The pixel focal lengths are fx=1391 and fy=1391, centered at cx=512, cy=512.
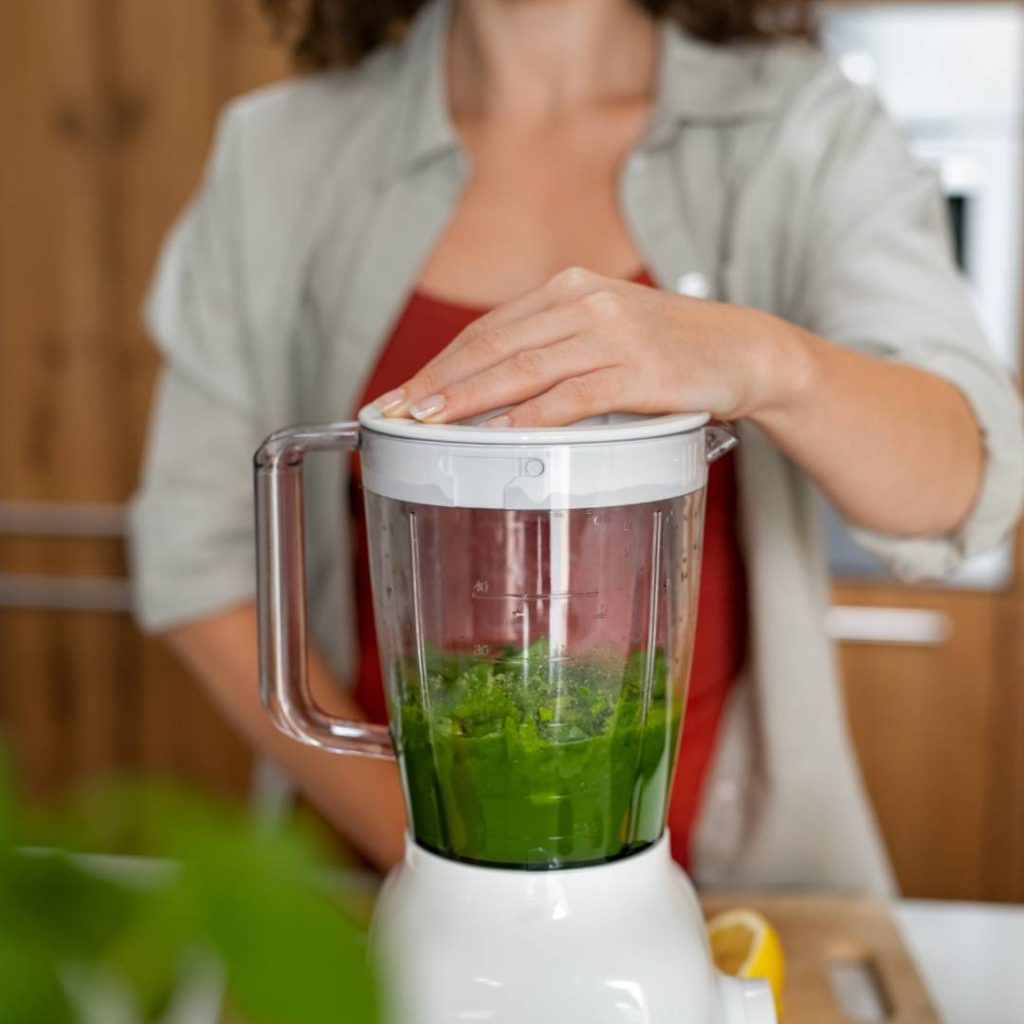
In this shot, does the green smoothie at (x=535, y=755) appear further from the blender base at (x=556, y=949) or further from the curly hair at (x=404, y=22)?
the curly hair at (x=404, y=22)

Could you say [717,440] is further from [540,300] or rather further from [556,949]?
[556,949]

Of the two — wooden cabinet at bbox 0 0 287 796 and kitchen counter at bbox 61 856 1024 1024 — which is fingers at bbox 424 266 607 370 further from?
wooden cabinet at bbox 0 0 287 796

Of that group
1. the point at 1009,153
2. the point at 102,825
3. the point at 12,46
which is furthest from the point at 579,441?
the point at 12,46

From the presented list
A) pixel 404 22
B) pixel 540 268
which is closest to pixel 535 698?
pixel 540 268

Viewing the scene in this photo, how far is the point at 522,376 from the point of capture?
54 cm

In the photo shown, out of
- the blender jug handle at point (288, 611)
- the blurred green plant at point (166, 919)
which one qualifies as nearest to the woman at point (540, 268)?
the blender jug handle at point (288, 611)

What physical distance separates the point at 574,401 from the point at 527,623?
0.09 meters

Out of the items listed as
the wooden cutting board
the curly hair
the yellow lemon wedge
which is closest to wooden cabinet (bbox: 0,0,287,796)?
the curly hair

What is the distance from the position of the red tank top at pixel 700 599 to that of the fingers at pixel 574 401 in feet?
Answer: 1.29

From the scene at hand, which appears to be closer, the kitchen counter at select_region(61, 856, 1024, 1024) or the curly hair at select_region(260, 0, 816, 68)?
the kitchen counter at select_region(61, 856, 1024, 1024)

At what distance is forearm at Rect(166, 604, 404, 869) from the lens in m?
0.86

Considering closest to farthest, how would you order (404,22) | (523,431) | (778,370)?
(523,431) < (778,370) < (404,22)

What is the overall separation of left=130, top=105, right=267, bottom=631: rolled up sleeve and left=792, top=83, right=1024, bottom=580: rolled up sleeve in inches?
15.7

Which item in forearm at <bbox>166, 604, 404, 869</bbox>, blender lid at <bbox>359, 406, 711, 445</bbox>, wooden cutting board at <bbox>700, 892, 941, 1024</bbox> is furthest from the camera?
forearm at <bbox>166, 604, 404, 869</bbox>
